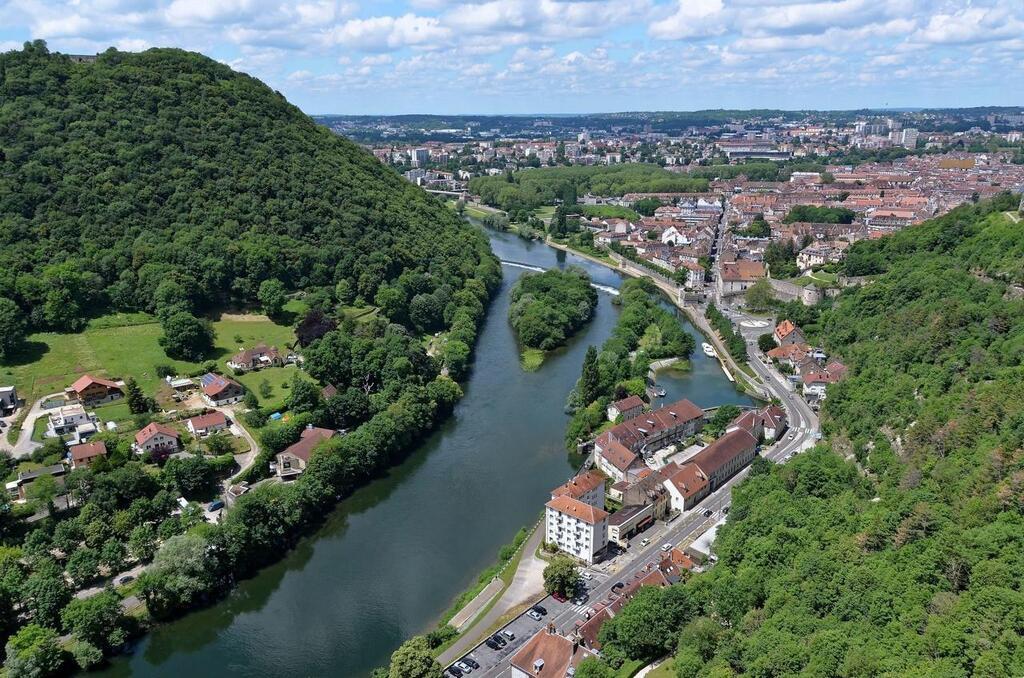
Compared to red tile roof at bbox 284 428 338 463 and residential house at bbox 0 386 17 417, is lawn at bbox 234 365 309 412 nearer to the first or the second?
red tile roof at bbox 284 428 338 463

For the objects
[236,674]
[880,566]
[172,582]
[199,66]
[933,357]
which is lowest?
[236,674]

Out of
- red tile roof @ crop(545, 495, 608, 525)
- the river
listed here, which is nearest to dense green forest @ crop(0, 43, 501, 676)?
the river

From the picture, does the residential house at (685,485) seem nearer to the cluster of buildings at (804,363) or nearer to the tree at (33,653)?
the cluster of buildings at (804,363)

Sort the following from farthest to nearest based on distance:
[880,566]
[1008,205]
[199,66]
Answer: [199,66] → [1008,205] → [880,566]

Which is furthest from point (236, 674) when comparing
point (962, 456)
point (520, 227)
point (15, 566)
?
point (520, 227)

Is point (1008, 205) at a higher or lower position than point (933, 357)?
higher

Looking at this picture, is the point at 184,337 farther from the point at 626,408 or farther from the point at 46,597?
the point at 626,408

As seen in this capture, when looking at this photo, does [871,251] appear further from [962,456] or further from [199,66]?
[199,66]

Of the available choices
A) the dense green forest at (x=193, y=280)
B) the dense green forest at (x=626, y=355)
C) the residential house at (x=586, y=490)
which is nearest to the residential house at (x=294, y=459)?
the dense green forest at (x=193, y=280)
